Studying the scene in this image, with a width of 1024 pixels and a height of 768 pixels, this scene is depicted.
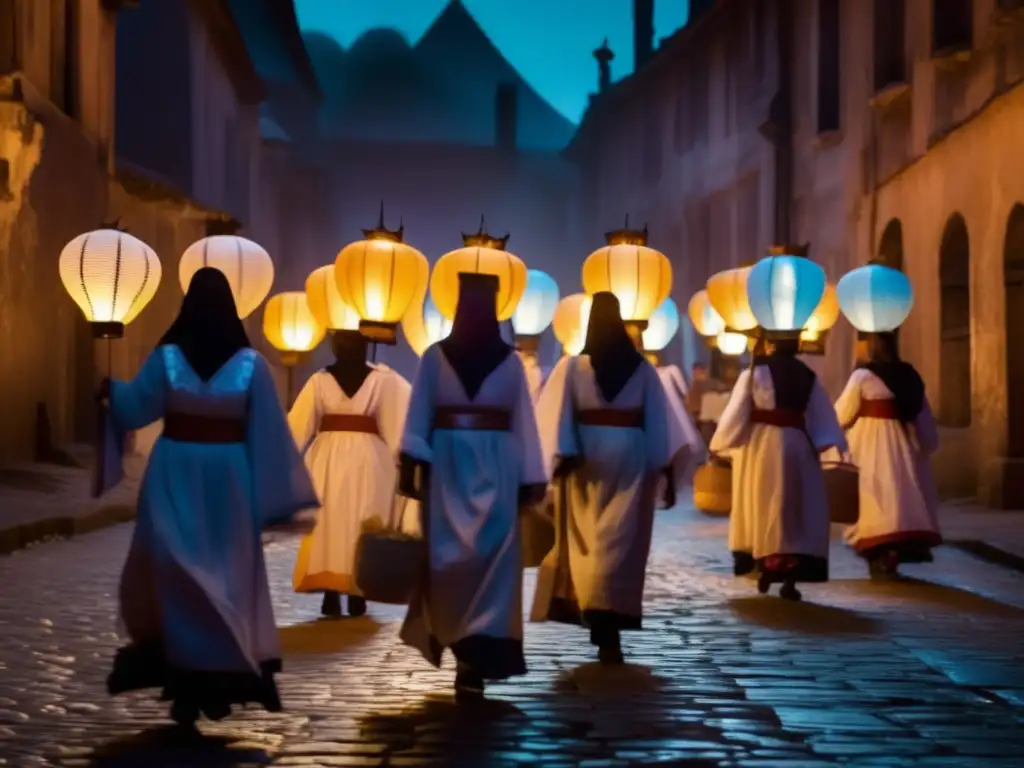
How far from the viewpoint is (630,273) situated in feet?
45.5

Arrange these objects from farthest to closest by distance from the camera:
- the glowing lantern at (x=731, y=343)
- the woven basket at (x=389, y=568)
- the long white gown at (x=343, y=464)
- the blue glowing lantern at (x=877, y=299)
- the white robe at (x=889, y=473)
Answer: the glowing lantern at (x=731, y=343)
the blue glowing lantern at (x=877, y=299)
the white robe at (x=889, y=473)
the long white gown at (x=343, y=464)
the woven basket at (x=389, y=568)

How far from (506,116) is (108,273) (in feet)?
144

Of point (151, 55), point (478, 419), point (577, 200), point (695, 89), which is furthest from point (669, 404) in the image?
point (577, 200)

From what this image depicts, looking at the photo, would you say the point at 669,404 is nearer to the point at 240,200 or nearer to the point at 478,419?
the point at 478,419

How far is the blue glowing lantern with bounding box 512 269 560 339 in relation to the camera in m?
17.4

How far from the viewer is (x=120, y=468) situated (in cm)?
645

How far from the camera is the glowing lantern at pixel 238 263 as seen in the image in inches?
550

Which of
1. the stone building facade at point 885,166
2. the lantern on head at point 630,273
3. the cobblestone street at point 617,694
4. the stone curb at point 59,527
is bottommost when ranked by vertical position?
the cobblestone street at point 617,694

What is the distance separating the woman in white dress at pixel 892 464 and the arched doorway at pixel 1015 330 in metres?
4.96

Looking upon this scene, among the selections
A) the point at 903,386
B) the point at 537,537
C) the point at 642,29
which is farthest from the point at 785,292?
the point at 642,29

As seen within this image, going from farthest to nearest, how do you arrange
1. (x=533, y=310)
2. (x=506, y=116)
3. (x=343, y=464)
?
1. (x=506, y=116)
2. (x=533, y=310)
3. (x=343, y=464)

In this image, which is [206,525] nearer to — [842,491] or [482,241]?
[842,491]

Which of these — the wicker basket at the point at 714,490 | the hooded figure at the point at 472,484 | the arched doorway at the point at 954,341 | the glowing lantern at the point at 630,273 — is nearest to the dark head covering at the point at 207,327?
the hooded figure at the point at 472,484

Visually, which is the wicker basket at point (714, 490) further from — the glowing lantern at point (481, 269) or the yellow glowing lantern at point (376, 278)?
the yellow glowing lantern at point (376, 278)
